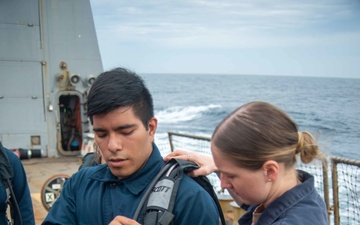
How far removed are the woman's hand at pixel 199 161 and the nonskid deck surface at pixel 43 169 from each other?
4.68m

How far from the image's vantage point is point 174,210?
5.65 ft

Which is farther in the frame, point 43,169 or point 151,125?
point 43,169

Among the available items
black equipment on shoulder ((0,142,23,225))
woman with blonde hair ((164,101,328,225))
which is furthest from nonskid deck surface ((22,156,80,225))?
woman with blonde hair ((164,101,328,225))

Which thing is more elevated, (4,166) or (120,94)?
(120,94)

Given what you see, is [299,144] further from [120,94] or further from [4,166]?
[4,166]

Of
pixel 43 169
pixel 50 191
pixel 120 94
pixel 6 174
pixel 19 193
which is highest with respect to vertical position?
pixel 120 94

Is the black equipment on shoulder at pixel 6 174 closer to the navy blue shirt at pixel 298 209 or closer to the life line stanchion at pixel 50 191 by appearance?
the navy blue shirt at pixel 298 209

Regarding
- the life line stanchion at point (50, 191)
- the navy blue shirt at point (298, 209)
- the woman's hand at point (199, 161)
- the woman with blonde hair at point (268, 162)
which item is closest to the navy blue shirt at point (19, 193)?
the woman's hand at point (199, 161)

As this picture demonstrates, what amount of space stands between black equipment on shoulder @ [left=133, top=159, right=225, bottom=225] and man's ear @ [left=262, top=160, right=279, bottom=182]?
372mm

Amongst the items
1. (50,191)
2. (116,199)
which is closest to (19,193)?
(116,199)

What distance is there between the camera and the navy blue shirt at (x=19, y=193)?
289 centimetres

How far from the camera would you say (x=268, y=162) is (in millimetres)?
1521

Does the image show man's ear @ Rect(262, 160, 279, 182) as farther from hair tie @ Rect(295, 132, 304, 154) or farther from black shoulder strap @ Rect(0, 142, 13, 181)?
black shoulder strap @ Rect(0, 142, 13, 181)

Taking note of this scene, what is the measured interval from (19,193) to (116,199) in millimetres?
1494
